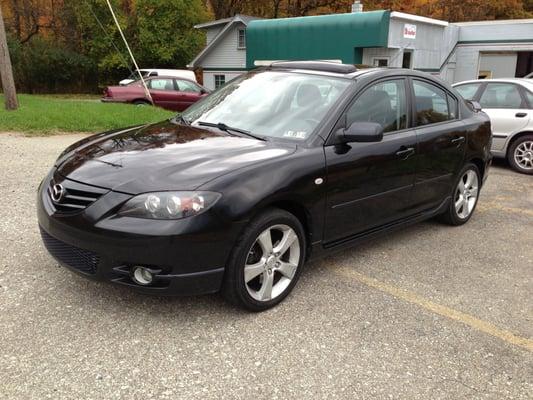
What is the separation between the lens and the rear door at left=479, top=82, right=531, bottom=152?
28.6 ft

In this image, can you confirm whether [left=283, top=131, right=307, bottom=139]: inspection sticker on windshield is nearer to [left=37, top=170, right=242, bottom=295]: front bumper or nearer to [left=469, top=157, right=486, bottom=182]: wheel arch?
[left=37, top=170, right=242, bottom=295]: front bumper

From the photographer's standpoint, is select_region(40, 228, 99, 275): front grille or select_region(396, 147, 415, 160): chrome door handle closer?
select_region(40, 228, 99, 275): front grille

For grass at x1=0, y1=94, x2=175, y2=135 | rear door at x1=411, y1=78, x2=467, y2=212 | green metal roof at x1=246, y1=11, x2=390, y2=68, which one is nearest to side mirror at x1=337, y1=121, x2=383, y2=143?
rear door at x1=411, y1=78, x2=467, y2=212

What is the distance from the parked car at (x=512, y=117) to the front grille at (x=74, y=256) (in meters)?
7.77

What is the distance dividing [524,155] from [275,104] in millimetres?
6189

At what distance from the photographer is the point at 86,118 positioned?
497 inches

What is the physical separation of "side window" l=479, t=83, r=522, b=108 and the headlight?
759 cm

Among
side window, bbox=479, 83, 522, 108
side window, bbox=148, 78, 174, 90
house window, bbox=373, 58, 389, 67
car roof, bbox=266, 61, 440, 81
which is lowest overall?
side window, bbox=148, 78, 174, 90

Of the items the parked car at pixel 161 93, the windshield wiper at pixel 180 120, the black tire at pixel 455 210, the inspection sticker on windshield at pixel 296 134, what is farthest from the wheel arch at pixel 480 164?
the parked car at pixel 161 93

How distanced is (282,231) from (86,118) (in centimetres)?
1034

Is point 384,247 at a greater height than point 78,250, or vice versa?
point 78,250

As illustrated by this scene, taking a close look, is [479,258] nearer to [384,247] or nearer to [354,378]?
[384,247]

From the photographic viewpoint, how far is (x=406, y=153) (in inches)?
176

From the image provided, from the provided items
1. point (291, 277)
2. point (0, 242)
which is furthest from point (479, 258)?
point (0, 242)
